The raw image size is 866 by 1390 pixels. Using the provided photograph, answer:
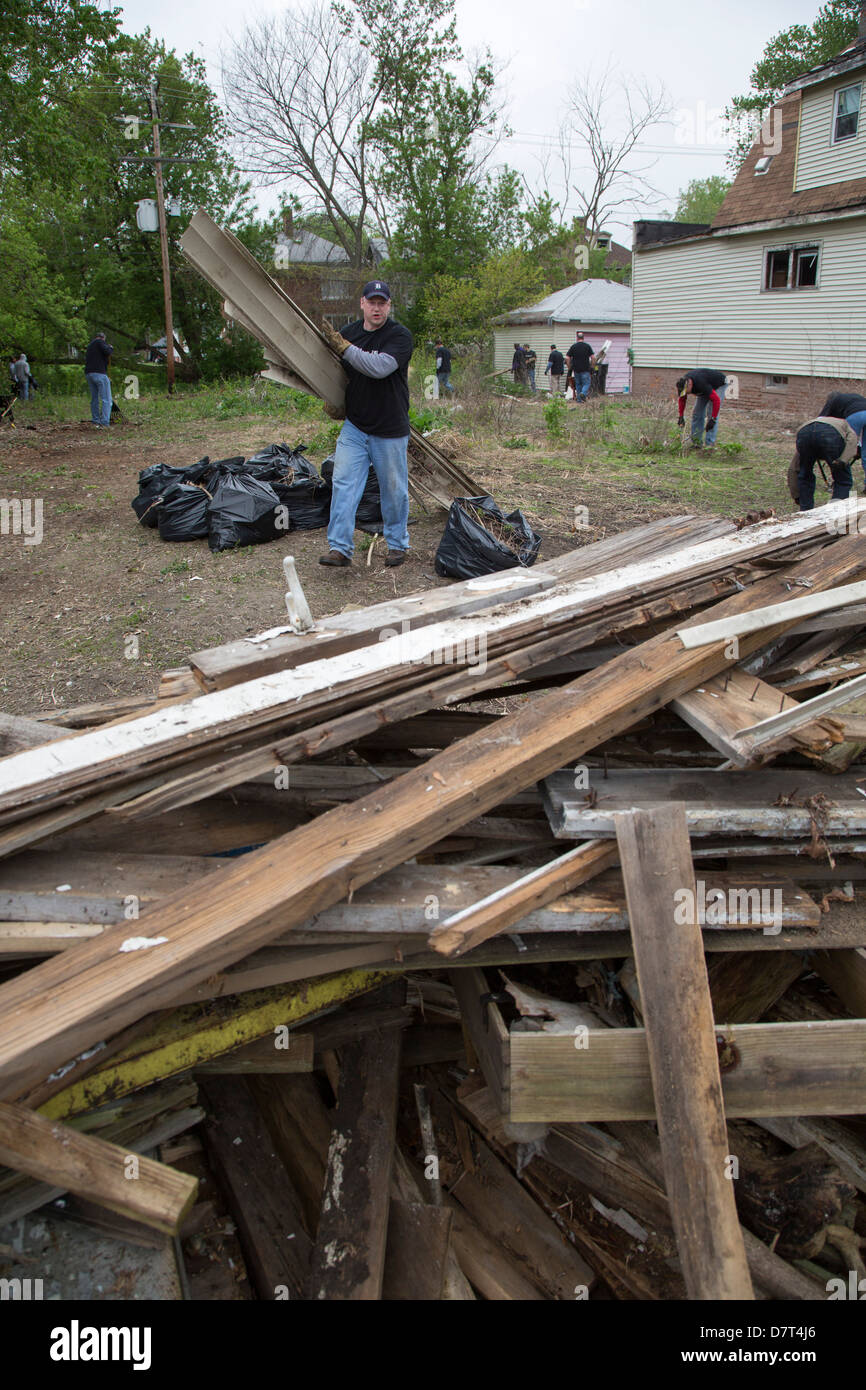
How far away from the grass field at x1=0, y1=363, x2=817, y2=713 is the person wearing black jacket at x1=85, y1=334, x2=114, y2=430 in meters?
0.35

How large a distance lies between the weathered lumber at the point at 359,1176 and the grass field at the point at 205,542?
2951mm

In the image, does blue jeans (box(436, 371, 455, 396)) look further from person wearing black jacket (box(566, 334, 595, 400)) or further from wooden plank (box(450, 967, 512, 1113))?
wooden plank (box(450, 967, 512, 1113))

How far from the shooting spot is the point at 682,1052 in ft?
5.85

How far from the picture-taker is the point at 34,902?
1.80 metres

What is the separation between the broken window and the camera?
17688 mm

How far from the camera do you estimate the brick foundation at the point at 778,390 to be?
16714 mm

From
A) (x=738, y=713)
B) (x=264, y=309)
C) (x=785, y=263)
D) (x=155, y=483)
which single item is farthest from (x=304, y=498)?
(x=785, y=263)

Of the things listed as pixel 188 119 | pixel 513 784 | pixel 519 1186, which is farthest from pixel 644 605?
pixel 188 119

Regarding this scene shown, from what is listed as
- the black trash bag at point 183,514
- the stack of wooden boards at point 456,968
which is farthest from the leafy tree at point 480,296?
the stack of wooden boards at point 456,968

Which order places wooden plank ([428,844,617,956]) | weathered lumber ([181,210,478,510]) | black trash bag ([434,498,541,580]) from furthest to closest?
black trash bag ([434,498,541,580]) → weathered lumber ([181,210,478,510]) → wooden plank ([428,844,617,956])

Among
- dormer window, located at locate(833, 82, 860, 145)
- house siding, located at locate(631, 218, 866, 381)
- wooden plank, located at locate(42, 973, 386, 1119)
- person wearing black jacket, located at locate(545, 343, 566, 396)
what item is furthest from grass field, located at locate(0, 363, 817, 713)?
person wearing black jacket, located at locate(545, 343, 566, 396)

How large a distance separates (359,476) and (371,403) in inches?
19.9

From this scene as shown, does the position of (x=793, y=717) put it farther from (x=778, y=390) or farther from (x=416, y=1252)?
(x=778, y=390)

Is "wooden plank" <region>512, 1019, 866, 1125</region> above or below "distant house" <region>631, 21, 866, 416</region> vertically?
below
